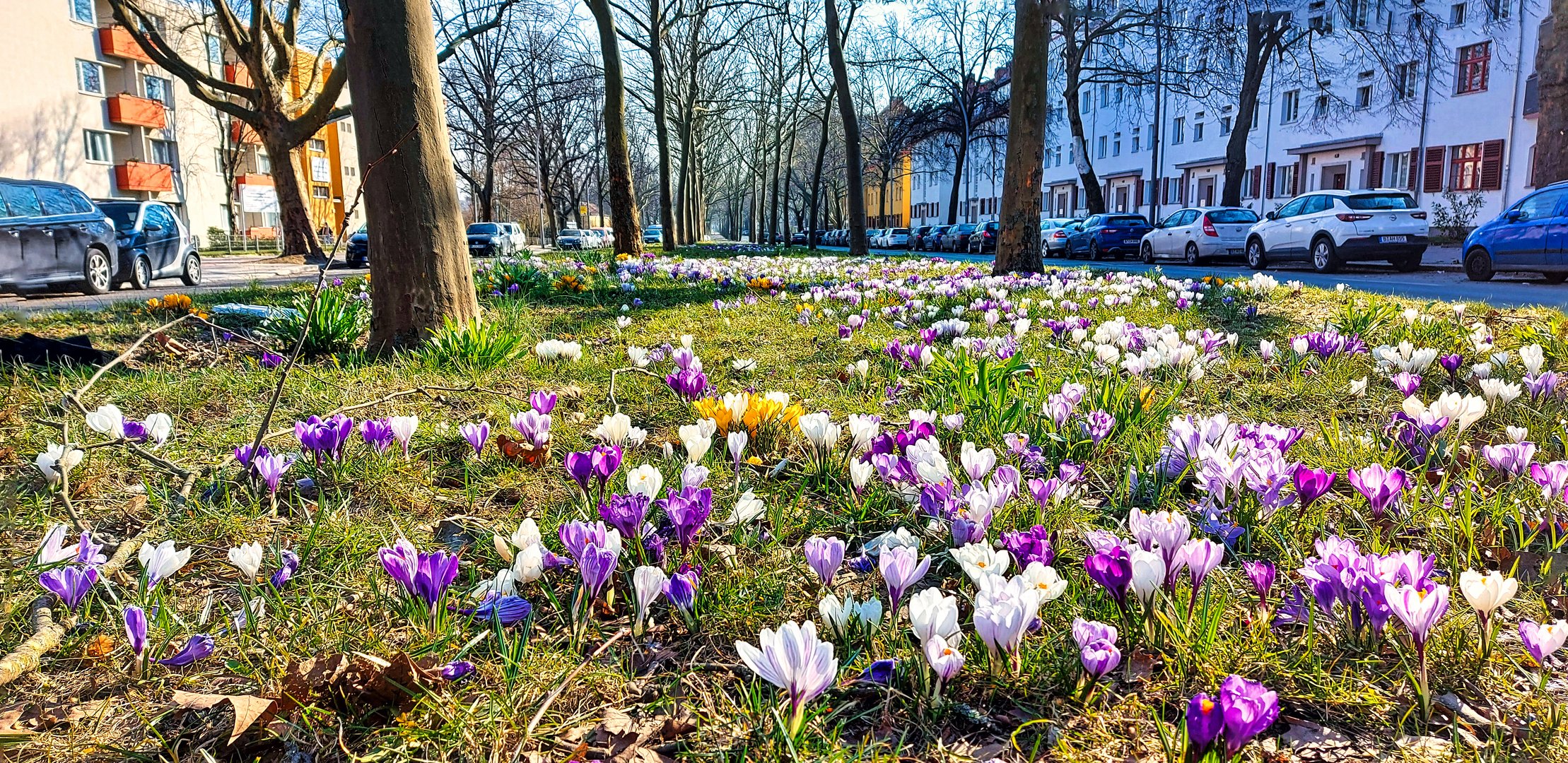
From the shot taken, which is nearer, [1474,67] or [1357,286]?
[1357,286]

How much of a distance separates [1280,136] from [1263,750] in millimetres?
43447

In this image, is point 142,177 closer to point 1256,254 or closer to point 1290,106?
point 1256,254

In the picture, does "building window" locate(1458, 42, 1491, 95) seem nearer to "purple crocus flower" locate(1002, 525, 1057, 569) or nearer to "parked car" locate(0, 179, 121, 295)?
"purple crocus flower" locate(1002, 525, 1057, 569)

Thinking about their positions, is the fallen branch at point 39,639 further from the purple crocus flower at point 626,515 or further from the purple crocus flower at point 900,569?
the purple crocus flower at point 900,569

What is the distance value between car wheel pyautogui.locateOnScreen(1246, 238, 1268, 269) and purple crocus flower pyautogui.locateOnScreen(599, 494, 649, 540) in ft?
65.1

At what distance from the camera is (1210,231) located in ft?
67.6

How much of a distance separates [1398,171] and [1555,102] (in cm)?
2094

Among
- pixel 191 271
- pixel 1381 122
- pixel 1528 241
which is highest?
pixel 1381 122

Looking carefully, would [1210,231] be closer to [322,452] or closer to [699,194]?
[322,452]

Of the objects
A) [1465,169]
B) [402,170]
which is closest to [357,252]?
[402,170]

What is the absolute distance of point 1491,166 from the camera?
94.3 feet

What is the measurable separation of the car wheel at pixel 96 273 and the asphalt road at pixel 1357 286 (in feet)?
0.45

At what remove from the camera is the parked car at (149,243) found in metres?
13.1

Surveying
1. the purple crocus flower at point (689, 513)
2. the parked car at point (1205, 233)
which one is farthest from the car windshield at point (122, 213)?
the parked car at point (1205, 233)
